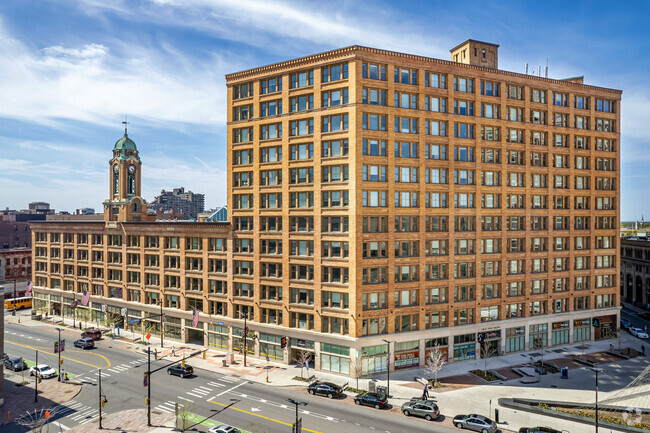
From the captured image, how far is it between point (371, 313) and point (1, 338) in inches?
1561

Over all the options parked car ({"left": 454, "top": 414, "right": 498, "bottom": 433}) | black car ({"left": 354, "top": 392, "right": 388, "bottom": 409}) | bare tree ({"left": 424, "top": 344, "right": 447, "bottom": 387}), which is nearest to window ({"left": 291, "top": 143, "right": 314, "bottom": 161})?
bare tree ({"left": 424, "top": 344, "right": 447, "bottom": 387})

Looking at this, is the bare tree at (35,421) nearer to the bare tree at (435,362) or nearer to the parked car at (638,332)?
the bare tree at (435,362)

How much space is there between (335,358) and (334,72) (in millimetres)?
35522

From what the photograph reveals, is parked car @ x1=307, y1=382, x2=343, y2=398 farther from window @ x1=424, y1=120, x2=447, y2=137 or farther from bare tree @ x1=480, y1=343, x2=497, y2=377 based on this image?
window @ x1=424, y1=120, x2=447, y2=137

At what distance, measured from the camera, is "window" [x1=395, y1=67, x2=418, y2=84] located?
5400cm

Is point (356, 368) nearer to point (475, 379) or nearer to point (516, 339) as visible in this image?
point (475, 379)

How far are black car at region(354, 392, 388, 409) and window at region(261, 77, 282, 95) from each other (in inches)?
1556

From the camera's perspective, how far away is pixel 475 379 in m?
50.0

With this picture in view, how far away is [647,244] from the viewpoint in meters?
90.4

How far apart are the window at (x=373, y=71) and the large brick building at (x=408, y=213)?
0.15 meters

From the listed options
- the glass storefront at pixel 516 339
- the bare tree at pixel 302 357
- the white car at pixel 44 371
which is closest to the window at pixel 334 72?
the bare tree at pixel 302 357

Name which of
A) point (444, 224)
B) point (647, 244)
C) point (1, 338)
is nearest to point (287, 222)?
point (444, 224)

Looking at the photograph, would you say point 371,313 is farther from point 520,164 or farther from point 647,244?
point 647,244

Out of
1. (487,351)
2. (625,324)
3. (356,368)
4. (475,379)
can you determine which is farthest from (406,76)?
(625,324)
